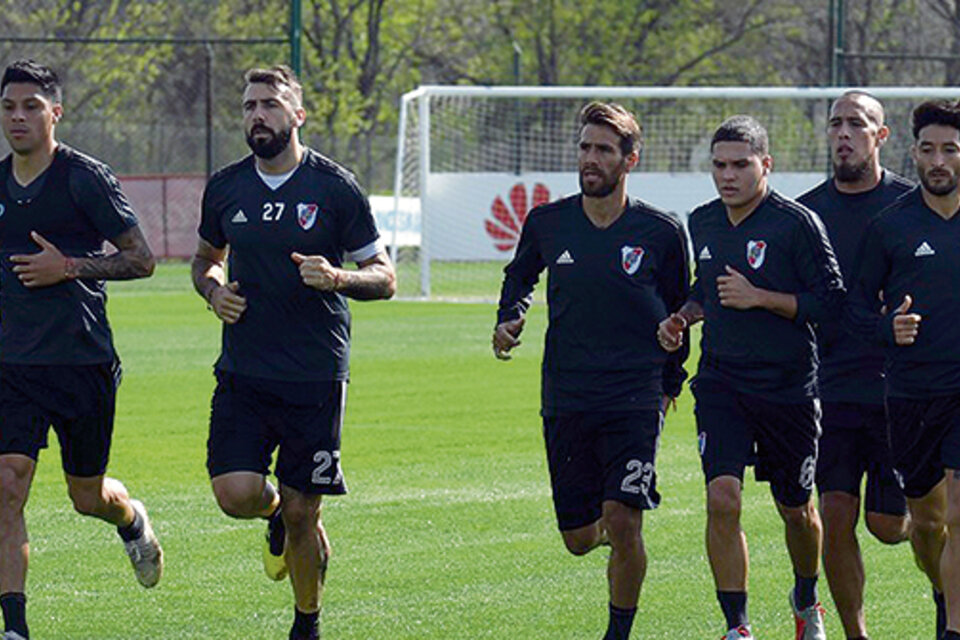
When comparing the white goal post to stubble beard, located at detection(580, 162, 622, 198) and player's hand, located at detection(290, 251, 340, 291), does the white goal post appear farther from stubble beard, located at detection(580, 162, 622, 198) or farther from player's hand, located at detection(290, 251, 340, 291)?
player's hand, located at detection(290, 251, 340, 291)

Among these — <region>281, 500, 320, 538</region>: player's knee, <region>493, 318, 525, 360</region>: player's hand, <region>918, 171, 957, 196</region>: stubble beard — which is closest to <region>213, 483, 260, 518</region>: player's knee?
<region>281, 500, 320, 538</region>: player's knee

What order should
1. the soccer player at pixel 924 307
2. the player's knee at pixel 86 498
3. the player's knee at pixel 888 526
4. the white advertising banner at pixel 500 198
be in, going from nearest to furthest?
the soccer player at pixel 924 307 → the player's knee at pixel 888 526 → the player's knee at pixel 86 498 → the white advertising banner at pixel 500 198

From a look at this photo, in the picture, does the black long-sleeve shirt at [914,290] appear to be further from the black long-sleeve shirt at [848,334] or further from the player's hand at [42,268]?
the player's hand at [42,268]

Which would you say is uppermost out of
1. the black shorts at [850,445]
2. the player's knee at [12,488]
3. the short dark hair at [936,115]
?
the short dark hair at [936,115]

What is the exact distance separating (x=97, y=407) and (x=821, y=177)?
83.2 ft

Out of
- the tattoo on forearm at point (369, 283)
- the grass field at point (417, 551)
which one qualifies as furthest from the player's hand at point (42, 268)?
the grass field at point (417, 551)

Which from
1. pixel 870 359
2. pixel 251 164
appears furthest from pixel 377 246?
pixel 870 359

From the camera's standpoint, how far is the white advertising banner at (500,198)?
3281cm

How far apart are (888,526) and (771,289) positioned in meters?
1.47

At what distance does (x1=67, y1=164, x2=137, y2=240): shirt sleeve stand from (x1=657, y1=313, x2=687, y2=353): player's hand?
7.98 ft

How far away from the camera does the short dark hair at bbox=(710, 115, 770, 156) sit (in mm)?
8859

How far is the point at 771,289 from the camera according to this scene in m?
8.79

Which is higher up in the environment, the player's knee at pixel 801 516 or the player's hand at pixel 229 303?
the player's hand at pixel 229 303

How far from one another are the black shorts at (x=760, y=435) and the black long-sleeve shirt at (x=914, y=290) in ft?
1.45
